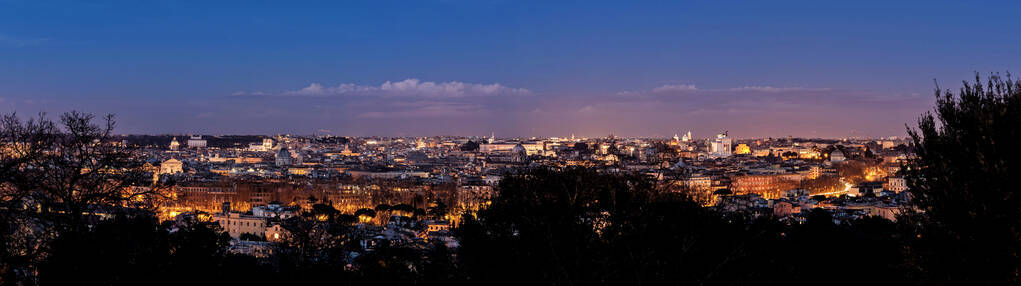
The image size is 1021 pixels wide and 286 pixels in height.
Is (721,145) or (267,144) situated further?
(267,144)

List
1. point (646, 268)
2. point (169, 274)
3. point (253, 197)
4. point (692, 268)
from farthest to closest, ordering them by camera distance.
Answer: point (253, 197), point (169, 274), point (692, 268), point (646, 268)

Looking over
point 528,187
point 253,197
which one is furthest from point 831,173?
point 528,187

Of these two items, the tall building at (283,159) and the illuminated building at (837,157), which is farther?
the tall building at (283,159)

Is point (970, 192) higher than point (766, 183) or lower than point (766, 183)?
higher

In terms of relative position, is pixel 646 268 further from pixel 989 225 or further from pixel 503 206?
pixel 503 206

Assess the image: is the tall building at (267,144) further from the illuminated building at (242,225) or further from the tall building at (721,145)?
the illuminated building at (242,225)

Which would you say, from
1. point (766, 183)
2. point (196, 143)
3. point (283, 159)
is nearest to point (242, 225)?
point (766, 183)

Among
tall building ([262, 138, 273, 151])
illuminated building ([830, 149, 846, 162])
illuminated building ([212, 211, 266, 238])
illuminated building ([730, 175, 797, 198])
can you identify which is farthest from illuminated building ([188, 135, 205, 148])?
illuminated building ([212, 211, 266, 238])

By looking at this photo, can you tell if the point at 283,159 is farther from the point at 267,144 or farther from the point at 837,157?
the point at 837,157

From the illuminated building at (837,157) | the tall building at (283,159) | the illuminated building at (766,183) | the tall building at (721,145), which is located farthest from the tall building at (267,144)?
the illuminated building at (766,183)

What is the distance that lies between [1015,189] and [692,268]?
2.71 m

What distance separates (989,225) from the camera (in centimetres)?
557

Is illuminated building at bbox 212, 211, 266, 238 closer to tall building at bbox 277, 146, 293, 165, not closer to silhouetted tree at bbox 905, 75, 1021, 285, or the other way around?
silhouetted tree at bbox 905, 75, 1021, 285

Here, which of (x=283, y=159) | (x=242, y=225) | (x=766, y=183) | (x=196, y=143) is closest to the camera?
(x=242, y=225)
